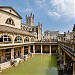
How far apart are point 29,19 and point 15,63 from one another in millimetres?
87347

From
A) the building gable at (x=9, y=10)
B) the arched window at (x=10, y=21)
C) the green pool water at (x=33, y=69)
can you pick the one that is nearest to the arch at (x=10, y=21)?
the arched window at (x=10, y=21)

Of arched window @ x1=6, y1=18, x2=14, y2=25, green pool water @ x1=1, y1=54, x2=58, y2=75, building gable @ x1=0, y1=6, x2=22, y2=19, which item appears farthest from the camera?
arched window @ x1=6, y1=18, x2=14, y2=25

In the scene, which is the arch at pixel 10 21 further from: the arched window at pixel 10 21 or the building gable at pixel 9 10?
the building gable at pixel 9 10

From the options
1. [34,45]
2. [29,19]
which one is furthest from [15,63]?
[29,19]

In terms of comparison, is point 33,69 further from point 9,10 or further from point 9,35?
point 9,10

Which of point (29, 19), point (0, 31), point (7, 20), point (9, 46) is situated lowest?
point (9, 46)

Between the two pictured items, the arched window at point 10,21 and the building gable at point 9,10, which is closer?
the building gable at point 9,10

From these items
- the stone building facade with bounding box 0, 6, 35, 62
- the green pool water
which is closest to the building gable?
the stone building facade with bounding box 0, 6, 35, 62

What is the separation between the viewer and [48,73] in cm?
2114

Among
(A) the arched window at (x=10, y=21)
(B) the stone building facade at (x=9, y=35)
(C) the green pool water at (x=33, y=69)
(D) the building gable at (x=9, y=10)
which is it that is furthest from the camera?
(A) the arched window at (x=10, y=21)

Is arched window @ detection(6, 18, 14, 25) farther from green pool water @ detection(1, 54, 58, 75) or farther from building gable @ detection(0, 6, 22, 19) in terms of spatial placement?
green pool water @ detection(1, 54, 58, 75)

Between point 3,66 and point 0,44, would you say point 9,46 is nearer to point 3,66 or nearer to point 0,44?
point 0,44

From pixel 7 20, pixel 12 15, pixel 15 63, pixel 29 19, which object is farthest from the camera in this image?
pixel 29 19

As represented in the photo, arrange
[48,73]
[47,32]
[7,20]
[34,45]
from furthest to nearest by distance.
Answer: [47,32], [34,45], [7,20], [48,73]
